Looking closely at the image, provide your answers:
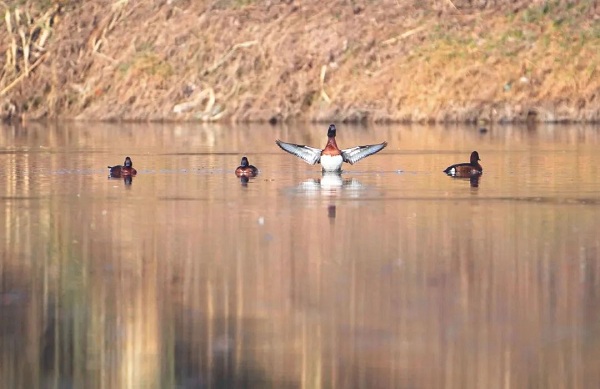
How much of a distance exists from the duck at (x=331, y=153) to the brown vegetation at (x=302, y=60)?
24866mm

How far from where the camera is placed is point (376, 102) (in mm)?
55625

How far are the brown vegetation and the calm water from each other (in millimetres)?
25650

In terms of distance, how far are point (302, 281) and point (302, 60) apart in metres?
44.8

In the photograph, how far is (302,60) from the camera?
59344mm

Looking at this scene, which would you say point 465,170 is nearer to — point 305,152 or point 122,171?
point 305,152

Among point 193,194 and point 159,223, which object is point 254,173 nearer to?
point 193,194

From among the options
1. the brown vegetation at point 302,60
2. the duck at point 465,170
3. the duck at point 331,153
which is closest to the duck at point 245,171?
the duck at point 331,153

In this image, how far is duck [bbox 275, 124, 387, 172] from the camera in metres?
28.2

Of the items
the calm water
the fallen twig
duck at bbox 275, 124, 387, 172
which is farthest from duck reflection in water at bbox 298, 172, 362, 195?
the fallen twig

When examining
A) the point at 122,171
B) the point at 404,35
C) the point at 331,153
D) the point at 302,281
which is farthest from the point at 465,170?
the point at 404,35

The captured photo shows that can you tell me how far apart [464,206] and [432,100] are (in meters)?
32.4

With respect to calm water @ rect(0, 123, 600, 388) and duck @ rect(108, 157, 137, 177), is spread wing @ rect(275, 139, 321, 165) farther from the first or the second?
duck @ rect(108, 157, 137, 177)

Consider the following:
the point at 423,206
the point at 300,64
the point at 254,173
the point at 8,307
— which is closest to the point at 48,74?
the point at 300,64

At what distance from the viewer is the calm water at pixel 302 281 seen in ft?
37.0
